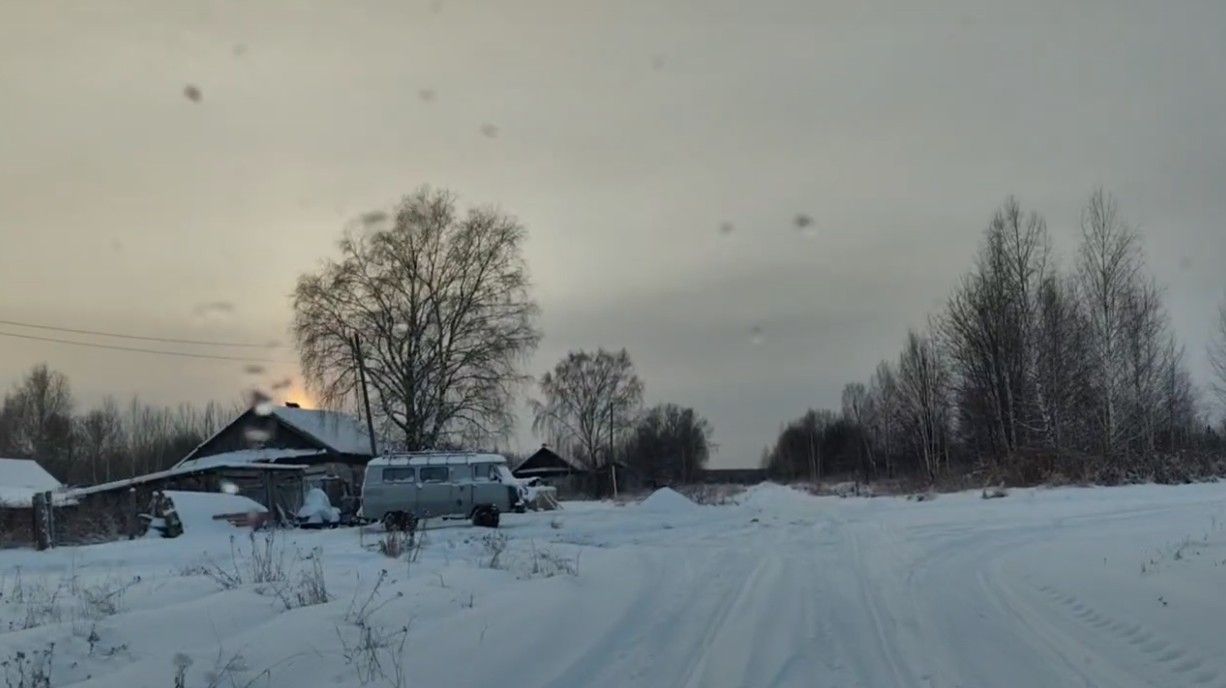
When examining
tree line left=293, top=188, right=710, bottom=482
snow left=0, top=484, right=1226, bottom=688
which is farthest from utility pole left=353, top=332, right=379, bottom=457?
snow left=0, top=484, right=1226, bottom=688

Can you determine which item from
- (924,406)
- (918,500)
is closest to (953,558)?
(918,500)

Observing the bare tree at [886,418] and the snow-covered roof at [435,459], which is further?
the bare tree at [886,418]

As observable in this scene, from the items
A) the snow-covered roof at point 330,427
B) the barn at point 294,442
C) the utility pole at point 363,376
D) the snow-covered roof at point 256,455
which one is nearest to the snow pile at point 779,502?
the utility pole at point 363,376

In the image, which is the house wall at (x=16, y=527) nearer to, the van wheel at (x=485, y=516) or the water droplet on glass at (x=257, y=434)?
the van wheel at (x=485, y=516)

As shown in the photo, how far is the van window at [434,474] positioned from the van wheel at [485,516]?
5.04ft

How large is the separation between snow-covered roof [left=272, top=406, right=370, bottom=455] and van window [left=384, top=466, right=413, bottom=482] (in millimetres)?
25252

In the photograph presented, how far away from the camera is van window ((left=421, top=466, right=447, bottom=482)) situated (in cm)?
3177

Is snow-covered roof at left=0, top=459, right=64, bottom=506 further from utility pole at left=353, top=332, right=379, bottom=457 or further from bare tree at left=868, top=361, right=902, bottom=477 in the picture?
bare tree at left=868, top=361, right=902, bottom=477

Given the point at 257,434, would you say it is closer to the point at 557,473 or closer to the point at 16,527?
the point at 16,527

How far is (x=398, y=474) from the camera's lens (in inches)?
1243

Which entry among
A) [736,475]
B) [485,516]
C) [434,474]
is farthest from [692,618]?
[736,475]

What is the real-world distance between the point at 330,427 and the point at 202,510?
2871 cm

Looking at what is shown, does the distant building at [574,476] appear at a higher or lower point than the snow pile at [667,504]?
higher

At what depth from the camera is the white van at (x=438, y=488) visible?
31219mm
